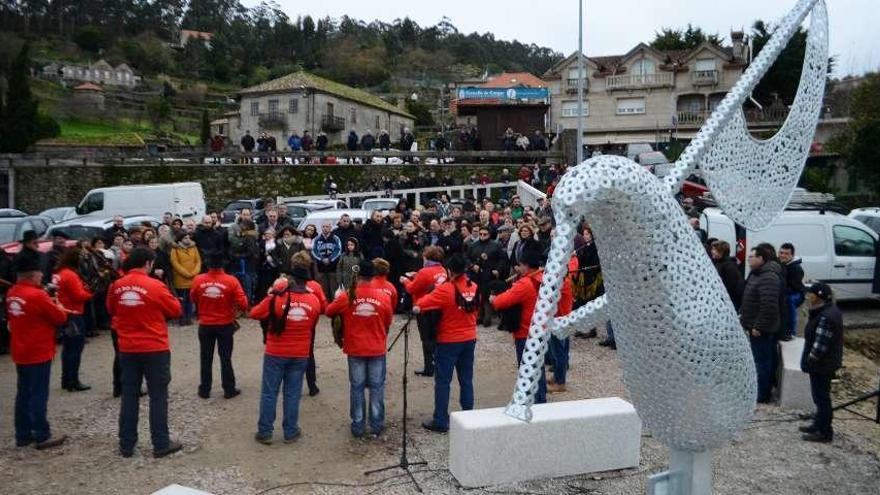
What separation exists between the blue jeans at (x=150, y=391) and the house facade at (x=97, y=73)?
2716 inches

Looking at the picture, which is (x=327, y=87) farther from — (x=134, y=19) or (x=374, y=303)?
(x=134, y=19)

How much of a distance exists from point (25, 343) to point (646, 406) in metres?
5.32

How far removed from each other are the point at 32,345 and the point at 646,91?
4103 centimetres

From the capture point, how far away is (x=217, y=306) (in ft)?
25.0

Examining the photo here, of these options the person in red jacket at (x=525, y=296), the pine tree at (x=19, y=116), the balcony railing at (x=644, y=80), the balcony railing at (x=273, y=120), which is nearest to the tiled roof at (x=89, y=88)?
the pine tree at (x=19, y=116)

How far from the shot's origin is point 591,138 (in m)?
43.2

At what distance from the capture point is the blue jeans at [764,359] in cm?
772

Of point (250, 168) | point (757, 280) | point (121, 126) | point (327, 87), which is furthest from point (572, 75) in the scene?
point (757, 280)

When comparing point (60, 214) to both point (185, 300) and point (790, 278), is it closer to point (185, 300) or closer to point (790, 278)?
point (185, 300)

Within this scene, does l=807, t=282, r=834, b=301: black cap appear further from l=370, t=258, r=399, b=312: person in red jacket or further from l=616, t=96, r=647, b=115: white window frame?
l=616, t=96, r=647, b=115: white window frame

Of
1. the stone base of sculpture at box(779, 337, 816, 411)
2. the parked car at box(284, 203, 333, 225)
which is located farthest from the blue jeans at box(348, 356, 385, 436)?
the parked car at box(284, 203, 333, 225)

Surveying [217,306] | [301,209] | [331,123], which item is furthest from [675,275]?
[331,123]

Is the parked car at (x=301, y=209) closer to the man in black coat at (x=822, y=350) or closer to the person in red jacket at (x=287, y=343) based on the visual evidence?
the person in red jacket at (x=287, y=343)

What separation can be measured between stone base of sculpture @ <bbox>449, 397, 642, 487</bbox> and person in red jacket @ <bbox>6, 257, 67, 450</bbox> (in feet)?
12.0
